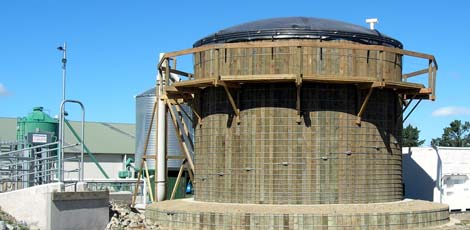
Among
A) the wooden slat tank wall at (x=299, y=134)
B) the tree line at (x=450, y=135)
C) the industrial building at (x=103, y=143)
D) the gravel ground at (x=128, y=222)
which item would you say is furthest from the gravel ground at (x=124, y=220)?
the tree line at (x=450, y=135)

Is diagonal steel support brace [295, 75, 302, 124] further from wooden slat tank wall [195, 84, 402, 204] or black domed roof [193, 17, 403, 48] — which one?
black domed roof [193, 17, 403, 48]

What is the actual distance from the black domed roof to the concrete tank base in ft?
18.9

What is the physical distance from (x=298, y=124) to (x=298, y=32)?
324cm

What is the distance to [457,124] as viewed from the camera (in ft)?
270

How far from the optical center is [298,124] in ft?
74.3

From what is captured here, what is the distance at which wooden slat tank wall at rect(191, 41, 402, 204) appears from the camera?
22.7 metres

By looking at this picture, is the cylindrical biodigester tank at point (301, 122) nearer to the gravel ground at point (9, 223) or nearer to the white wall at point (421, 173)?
the gravel ground at point (9, 223)

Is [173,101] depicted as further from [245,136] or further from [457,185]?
[457,185]

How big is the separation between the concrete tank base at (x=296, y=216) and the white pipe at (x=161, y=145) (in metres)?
4.38

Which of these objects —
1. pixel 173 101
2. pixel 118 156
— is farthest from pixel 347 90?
pixel 118 156

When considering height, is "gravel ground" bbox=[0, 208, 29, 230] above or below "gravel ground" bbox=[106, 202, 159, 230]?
above

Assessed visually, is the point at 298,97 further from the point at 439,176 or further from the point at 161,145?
the point at 439,176

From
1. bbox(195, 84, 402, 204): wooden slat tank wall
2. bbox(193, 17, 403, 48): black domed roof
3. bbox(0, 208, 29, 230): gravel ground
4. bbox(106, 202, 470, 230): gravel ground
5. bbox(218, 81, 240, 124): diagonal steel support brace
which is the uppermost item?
bbox(193, 17, 403, 48): black domed roof

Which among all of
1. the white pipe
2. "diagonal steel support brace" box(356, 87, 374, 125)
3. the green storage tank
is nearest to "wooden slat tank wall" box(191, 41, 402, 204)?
"diagonal steel support brace" box(356, 87, 374, 125)
